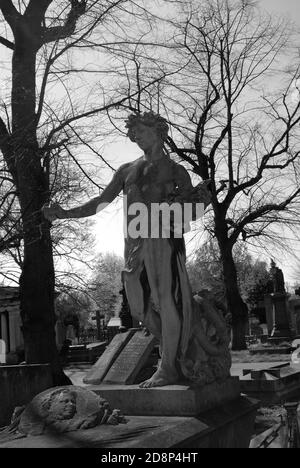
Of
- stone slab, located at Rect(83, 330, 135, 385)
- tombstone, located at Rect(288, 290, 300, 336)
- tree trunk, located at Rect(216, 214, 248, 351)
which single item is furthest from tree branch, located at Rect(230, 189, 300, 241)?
tombstone, located at Rect(288, 290, 300, 336)

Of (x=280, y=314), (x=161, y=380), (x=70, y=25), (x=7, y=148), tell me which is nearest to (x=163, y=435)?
(x=161, y=380)

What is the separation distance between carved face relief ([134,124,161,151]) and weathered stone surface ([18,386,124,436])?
2263 millimetres

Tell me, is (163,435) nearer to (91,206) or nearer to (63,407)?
(63,407)

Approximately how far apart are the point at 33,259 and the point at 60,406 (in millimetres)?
7637

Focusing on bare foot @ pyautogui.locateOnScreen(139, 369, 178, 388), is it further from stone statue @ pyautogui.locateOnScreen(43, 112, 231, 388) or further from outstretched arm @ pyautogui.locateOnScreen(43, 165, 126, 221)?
outstretched arm @ pyautogui.locateOnScreen(43, 165, 126, 221)

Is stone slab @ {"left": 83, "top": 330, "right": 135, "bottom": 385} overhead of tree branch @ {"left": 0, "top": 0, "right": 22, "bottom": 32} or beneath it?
beneath

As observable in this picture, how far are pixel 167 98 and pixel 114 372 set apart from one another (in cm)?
612

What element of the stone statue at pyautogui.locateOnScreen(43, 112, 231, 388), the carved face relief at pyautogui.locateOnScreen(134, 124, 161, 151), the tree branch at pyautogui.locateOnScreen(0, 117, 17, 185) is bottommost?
the stone statue at pyautogui.locateOnScreen(43, 112, 231, 388)

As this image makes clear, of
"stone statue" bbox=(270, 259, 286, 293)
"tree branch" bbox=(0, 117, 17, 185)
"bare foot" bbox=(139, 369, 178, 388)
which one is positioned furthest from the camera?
"stone statue" bbox=(270, 259, 286, 293)

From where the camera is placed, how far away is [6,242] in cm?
1045

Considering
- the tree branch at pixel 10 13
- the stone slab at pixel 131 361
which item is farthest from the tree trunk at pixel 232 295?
the tree branch at pixel 10 13

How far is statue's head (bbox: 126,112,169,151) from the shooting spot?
514cm

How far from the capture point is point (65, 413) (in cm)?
396

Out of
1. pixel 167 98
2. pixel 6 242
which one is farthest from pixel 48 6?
pixel 6 242
